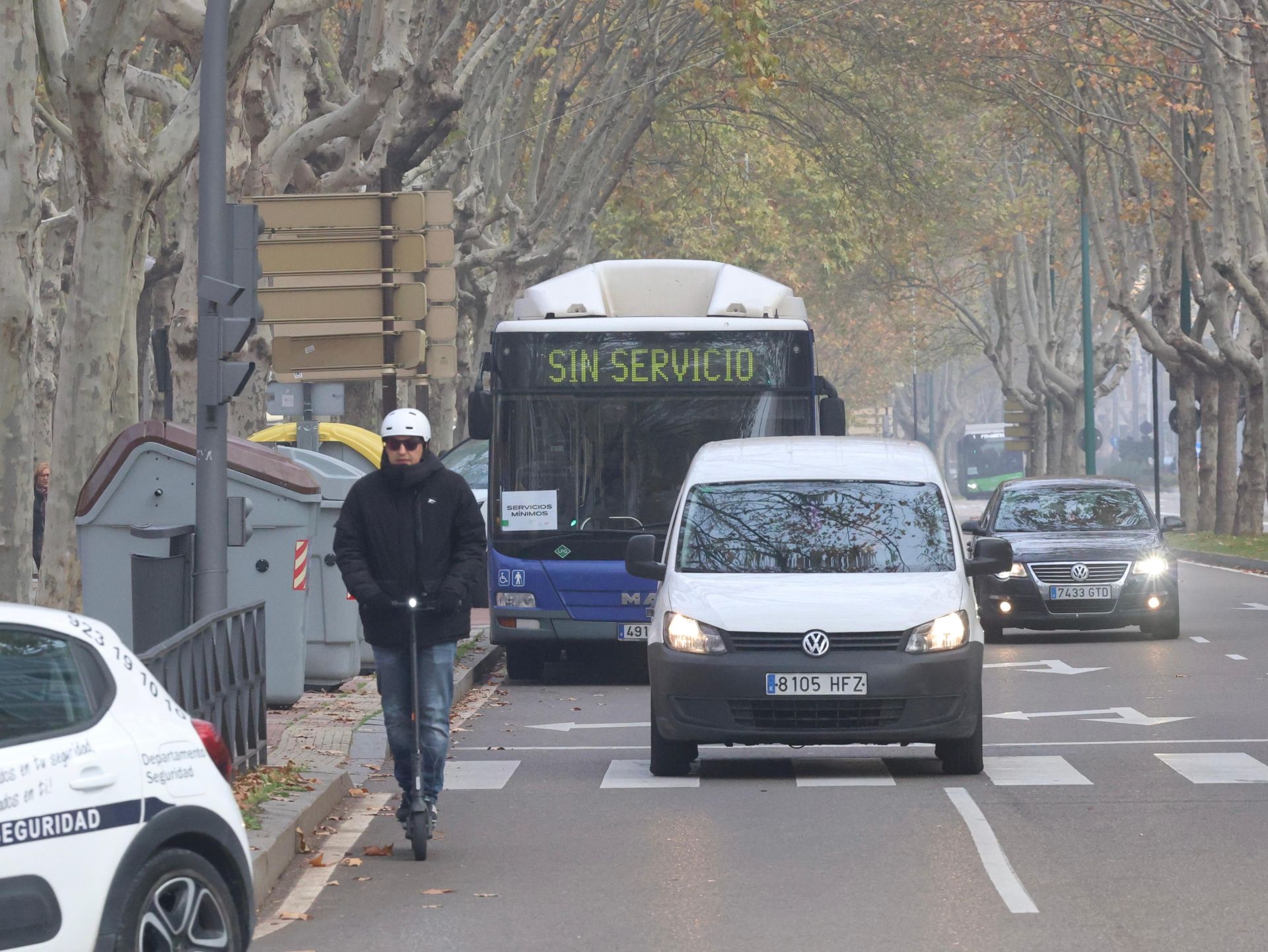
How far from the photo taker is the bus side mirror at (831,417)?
16422mm

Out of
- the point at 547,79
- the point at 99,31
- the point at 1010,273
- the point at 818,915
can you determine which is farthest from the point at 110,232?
the point at 1010,273

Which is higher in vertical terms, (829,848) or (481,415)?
(481,415)

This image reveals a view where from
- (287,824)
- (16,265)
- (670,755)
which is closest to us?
(287,824)

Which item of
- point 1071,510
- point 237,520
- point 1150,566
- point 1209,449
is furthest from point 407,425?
point 1209,449

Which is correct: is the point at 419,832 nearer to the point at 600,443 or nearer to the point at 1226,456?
the point at 600,443

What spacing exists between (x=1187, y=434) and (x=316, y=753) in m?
34.8

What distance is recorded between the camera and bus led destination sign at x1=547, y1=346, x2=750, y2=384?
17.0m

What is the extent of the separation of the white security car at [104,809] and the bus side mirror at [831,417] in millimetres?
10297

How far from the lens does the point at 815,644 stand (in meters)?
10.9

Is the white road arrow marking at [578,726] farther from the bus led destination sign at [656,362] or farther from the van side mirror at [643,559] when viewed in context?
the bus led destination sign at [656,362]

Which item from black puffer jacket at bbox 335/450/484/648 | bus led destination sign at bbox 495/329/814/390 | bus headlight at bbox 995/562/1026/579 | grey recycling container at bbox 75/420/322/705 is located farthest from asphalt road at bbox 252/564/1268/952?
bus headlight at bbox 995/562/1026/579

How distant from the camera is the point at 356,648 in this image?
15.3 m

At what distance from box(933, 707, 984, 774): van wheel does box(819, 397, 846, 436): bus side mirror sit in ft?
16.9

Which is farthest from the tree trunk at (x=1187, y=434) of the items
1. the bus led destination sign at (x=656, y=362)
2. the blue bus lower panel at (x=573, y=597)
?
the blue bus lower panel at (x=573, y=597)
